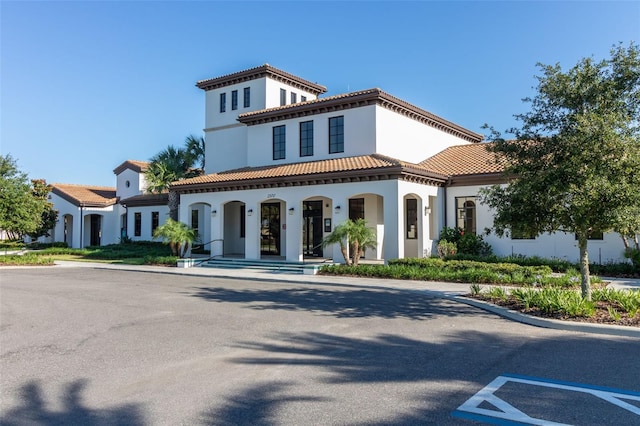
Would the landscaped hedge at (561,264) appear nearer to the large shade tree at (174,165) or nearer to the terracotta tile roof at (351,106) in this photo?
the terracotta tile roof at (351,106)

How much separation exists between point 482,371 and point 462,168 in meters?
16.6

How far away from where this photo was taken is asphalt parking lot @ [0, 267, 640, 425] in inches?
193

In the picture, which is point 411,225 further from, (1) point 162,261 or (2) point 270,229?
(1) point 162,261

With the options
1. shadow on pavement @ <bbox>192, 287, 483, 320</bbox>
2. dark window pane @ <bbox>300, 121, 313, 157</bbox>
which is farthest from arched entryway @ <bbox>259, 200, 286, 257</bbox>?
shadow on pavement @ <bbox>192, 287, 483, 320</bbox>

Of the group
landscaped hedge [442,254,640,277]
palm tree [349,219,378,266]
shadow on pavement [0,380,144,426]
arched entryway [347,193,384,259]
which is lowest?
shadow on pavement [0,380,144,426]

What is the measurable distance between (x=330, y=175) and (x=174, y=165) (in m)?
15.7

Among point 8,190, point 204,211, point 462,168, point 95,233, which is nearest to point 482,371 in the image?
point 462,168

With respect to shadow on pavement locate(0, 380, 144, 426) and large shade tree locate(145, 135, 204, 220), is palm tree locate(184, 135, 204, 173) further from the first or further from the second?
shadow on pavement locate(0, 380, 144, 426)

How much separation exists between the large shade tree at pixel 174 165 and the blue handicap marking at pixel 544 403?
27.9 m

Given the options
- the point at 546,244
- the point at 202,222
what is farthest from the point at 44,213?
the point at 546,244

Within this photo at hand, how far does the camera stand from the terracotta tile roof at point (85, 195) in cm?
3659

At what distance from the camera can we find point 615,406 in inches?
193

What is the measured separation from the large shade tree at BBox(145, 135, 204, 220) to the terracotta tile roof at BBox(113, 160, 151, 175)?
472cm

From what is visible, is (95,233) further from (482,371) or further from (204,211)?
(482,371)
